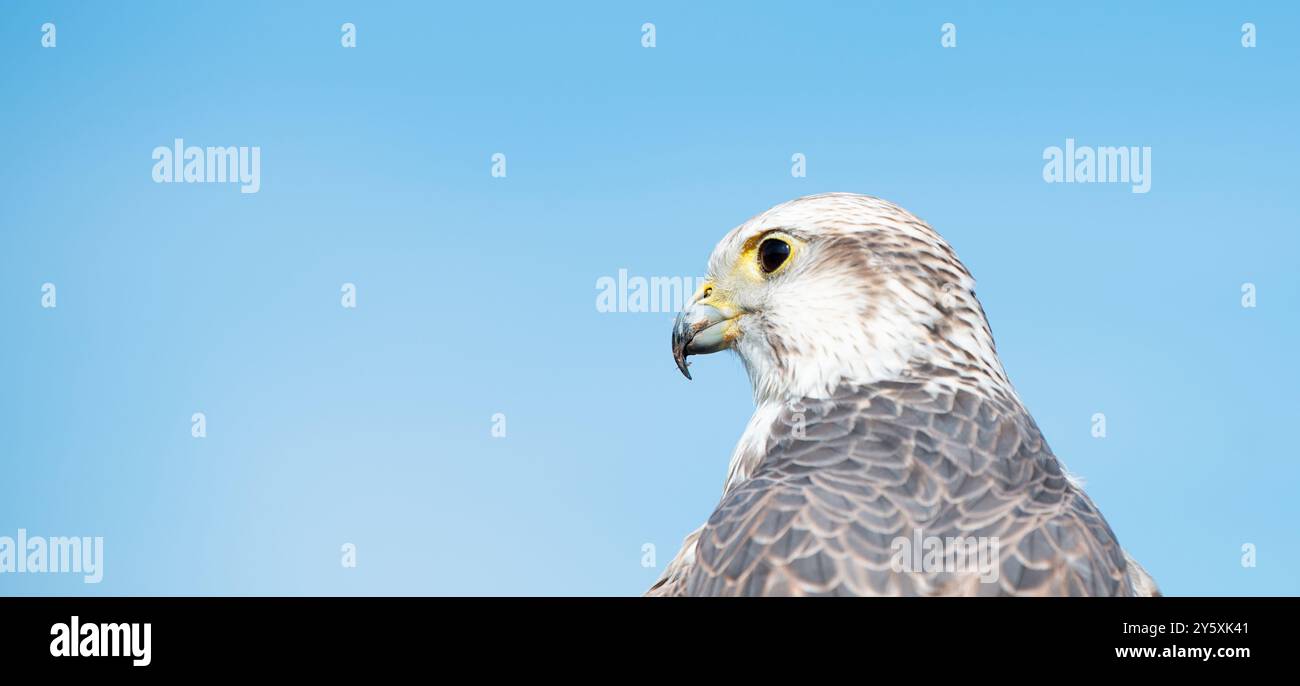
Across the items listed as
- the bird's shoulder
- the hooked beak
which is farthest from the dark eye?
the bird's shoulder

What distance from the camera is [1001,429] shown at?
11.7 feet

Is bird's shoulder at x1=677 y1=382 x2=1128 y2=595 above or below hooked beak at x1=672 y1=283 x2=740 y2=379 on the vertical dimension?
below

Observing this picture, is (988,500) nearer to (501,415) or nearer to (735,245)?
(735,245)

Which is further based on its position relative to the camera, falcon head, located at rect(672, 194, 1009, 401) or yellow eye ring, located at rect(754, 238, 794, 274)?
yellow eye ring, located at rect(754, 238, 794, 274)

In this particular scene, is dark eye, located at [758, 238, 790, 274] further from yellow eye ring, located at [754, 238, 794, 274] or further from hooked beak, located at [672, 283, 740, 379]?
hooked beak, located at [672, 283, 740, 379]

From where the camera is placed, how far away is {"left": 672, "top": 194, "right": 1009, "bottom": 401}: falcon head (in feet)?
12.7

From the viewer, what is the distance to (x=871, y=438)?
347cm

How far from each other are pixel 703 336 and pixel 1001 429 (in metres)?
1.35

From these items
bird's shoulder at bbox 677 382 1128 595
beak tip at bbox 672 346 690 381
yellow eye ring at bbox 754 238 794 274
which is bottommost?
bird's shoulder at bbox 677 382 1128 595

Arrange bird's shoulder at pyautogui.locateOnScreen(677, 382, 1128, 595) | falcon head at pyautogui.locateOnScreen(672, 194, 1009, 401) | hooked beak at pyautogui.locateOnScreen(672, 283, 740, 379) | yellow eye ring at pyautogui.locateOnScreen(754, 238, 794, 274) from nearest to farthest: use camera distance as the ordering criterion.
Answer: bird's shoulder at pyautogui.locateOnScreen(677, 382, 1128, 595) → falcon head at pyautogui.locateOnScreen(672, 194, 1009, 401) → yellow eye ring at pyautogui.locateOnScreen(754, 238, 794, 274) → hooked beak at pyautogui.locateOnScreen(672, 283, 740, 379)

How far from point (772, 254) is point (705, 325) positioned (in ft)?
1.44
